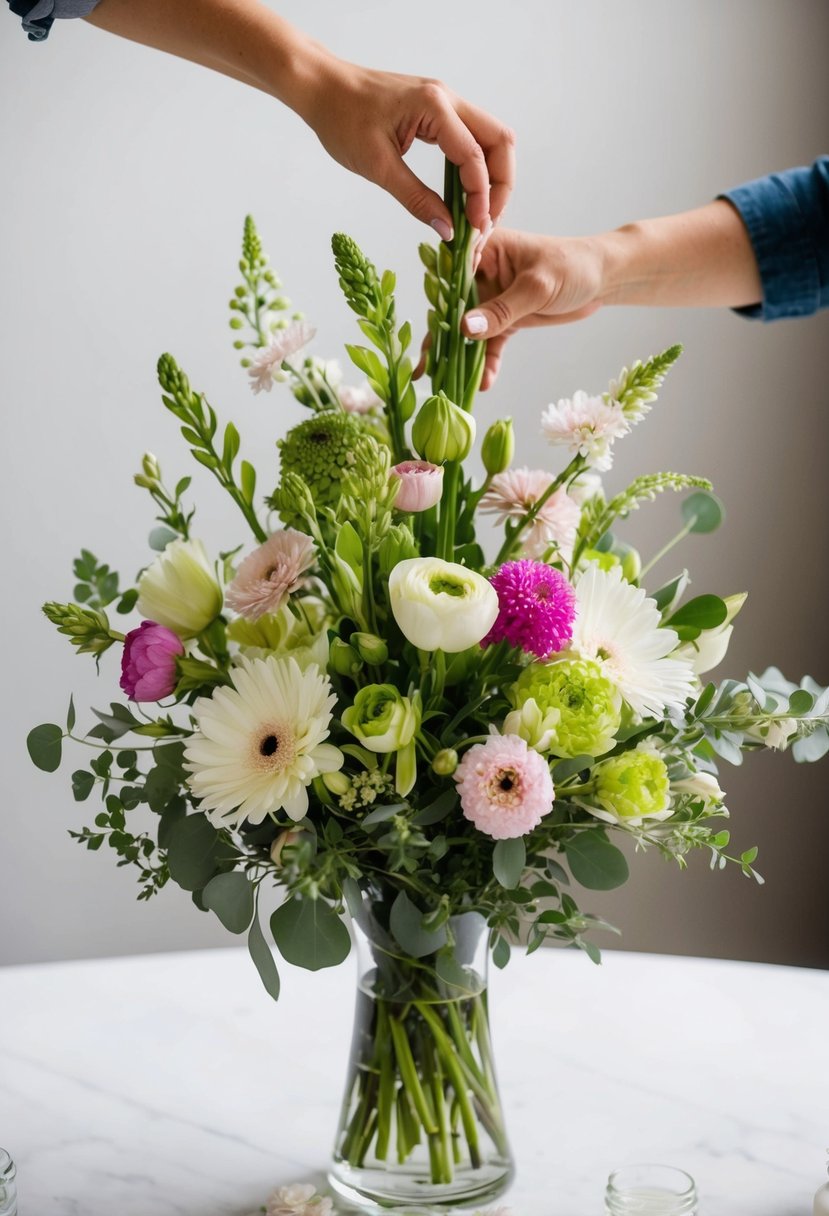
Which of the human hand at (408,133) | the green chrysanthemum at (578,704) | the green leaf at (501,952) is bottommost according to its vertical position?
the green leaf at (501,952)

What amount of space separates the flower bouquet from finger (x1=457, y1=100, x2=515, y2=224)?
87 mm

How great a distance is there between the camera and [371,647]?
0.75 metres

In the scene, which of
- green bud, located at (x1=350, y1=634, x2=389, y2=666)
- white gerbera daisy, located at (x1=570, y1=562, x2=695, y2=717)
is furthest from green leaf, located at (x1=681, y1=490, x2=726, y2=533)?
green bud, located at (x1=350, y1=634, x2=389, y2=666)

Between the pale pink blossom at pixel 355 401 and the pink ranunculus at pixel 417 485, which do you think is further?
the pale pink blossom at pixel 355 401

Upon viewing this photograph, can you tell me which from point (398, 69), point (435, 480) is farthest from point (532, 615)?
point (398, 69)

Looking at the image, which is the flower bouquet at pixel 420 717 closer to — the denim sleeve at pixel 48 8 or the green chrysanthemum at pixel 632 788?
the green chrysanthemum at pixel 632 788

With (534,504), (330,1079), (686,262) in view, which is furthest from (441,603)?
(686,262)

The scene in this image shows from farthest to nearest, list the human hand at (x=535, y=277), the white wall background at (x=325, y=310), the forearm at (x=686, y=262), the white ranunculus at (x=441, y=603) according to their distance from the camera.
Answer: the white wall background at (x=325, y=310), the forearm at (x=686, y=262), the human hand at (x=535, y=277), the white ranunculus at (x=441, y=603)

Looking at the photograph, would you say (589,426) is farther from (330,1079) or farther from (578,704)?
(330,1079)

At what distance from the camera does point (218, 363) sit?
2.12m

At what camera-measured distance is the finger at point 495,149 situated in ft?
3.02

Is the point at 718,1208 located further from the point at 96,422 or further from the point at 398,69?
the point at 398,69

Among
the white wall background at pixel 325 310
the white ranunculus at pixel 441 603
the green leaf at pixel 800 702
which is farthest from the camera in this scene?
the white wall background at pixel 325 310

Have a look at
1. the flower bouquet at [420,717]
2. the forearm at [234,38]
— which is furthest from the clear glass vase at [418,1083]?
the forearm at [234,38]
